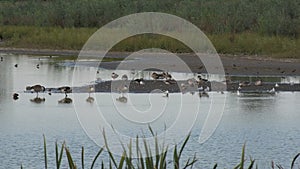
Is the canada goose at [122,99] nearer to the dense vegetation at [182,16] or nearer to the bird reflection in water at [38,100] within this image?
the bird reflection in water at [38,100]

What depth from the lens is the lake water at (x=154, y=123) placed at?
1170 cm

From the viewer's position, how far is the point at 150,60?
97.6 ft

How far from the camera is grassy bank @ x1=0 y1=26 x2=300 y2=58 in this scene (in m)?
30.1

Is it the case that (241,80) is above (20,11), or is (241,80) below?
below

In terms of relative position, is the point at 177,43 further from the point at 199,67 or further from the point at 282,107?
the point at 282,107

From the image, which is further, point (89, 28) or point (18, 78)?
point (89, 28)

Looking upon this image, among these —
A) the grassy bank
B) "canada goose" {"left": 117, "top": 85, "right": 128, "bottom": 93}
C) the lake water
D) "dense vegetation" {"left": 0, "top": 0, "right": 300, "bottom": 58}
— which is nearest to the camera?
the lake water

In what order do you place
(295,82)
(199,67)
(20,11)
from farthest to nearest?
(20,11)
(199,67)
(295,82)

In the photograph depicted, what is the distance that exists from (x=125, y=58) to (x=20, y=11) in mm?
16693

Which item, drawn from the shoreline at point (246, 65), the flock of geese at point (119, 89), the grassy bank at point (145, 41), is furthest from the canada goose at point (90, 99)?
the grassy bank at point (145, 41)

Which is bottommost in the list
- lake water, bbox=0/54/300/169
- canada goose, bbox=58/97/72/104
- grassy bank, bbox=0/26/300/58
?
lake water, bbox=0/54/300/169

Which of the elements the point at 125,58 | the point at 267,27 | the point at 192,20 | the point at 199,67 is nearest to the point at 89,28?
the point at 192,20

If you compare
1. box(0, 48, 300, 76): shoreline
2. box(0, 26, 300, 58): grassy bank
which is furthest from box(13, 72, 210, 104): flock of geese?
box(0, 26, 300, 58): grassy bank

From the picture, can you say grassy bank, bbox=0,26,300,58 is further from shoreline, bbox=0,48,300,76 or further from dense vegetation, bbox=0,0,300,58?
shoreline, bbox=0,48,300,76
